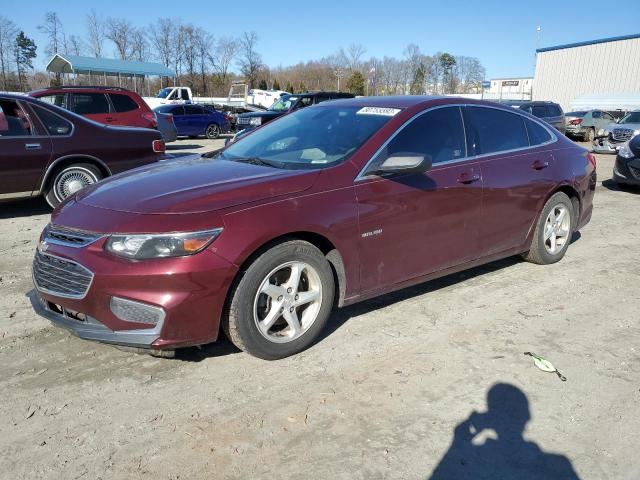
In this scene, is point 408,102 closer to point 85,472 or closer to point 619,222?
point 85,472

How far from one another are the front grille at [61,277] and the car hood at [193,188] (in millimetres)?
411

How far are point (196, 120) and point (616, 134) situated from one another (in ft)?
51.9

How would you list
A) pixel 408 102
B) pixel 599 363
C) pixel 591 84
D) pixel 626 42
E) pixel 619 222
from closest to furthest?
pixel 599 363 < pixel 408 102 < pixel 619 222 < pixel 626 42 < pixel 591 84

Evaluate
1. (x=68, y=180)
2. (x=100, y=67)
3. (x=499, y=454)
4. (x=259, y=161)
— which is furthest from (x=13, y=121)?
(x=100, y=67)

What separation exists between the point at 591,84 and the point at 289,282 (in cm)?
4062

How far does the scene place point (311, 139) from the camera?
161 inches

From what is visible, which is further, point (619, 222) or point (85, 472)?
point (619, 222)

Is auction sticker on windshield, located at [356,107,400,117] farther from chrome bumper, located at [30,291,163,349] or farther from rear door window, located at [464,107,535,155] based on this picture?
chrome bumper, located at [30,291,163,349]

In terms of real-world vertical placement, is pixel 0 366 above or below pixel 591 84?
below

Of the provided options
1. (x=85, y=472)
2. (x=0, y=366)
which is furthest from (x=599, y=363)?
(x=0, y=366)

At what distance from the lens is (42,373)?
3.20 metres

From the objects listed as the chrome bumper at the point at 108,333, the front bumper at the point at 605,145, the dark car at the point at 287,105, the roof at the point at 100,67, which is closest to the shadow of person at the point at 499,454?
the chrome bumper at the point at 108,333

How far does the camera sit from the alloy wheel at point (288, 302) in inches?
127

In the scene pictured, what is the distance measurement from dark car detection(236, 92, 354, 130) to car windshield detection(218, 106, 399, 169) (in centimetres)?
1231
